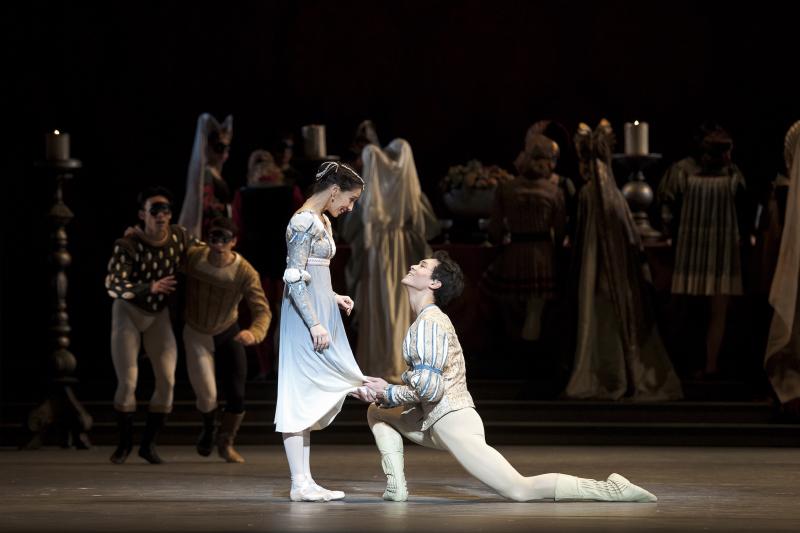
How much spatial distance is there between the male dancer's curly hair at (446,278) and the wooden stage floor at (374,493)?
33.8 inches

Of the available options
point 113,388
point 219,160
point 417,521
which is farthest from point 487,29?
point 417,521

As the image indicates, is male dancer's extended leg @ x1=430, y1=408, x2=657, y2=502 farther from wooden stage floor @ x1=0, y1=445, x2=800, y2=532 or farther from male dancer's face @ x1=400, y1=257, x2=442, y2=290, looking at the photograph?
male dancer's face @ x1=400, y1=257, x2=442, y2=290

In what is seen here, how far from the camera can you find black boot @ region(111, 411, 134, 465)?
336 inches

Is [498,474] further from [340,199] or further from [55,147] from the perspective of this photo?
[55,147]

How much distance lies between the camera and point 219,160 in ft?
36.1

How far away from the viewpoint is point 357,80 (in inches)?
567

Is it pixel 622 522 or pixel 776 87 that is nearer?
pixel 622 522

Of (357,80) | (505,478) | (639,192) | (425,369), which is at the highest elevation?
(357,80)

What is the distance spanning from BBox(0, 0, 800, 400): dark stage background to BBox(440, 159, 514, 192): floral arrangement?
2.46 metres

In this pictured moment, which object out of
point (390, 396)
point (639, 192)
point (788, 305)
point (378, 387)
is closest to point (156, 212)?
point (378, 387)

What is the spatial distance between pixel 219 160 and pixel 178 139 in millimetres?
3134

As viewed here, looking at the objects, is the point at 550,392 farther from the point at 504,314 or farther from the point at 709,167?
the point at 709,167

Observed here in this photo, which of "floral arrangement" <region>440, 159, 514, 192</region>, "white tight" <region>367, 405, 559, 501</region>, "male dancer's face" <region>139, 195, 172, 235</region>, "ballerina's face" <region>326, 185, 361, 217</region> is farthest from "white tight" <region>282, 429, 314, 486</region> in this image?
"floral arrangement" <region>440, 159, 514, 192</region>

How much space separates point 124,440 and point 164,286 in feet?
2.92
